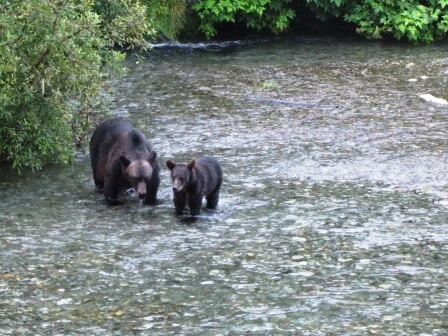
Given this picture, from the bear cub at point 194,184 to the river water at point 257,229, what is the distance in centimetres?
19

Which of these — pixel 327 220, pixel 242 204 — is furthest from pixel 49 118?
pixel 327 220

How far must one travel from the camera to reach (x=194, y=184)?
1172cm

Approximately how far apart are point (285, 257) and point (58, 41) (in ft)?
15.6

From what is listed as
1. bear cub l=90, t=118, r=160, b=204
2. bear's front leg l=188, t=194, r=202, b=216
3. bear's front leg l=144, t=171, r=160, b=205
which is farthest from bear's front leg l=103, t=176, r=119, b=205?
bear's front leg l=188, t=194, r=202, b=216

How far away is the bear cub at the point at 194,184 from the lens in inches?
455

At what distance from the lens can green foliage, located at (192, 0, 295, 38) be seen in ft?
79.7

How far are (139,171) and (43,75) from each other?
91.5 inches

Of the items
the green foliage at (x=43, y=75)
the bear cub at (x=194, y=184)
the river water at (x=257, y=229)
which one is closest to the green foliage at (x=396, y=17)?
the river water at (x=257, y=229)

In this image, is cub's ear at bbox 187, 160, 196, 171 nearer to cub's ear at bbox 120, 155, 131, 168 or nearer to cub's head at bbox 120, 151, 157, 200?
cub's head at bbox 120, 151, 157, 200

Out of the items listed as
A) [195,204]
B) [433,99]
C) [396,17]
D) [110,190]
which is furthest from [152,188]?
[396,17]

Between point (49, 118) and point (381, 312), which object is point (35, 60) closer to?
point (49, 118)

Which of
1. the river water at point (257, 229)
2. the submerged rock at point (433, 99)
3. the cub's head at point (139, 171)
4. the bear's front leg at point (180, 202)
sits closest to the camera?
the river water at point (257, 229)

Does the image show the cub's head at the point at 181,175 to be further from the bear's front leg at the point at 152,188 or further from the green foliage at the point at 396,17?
the green foliage at the point at 396,17

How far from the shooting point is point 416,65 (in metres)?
21.4
